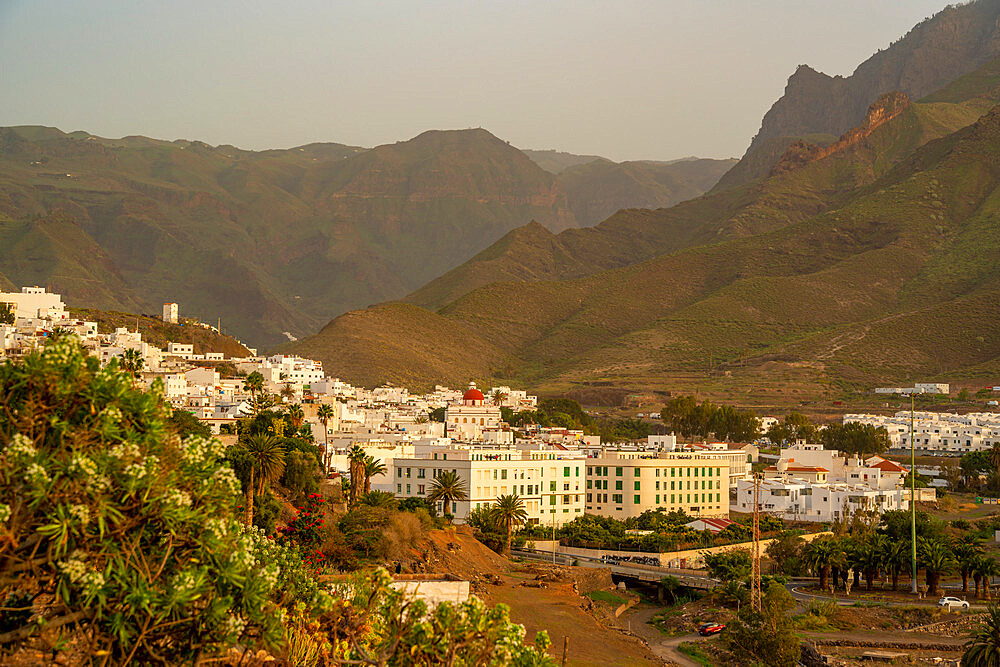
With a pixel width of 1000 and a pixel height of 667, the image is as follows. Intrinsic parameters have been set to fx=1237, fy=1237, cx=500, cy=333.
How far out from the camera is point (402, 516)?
5269 centimetres

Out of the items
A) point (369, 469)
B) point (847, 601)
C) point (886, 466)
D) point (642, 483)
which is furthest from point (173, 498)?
point (886, 466)

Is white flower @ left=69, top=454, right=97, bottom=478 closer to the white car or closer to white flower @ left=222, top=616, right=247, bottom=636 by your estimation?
white flower @ left=222, top=616, right=247, bottom=636

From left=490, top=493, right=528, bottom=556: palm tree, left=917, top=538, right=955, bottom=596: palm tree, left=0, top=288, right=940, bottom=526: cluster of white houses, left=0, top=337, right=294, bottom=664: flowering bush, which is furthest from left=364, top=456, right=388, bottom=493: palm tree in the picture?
left=0, top=337, right=294, bottom=664: flowering bush

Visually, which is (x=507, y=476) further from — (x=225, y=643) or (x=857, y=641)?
(x=225, y=643)

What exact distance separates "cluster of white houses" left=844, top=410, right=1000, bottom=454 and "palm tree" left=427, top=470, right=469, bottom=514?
7403 cm

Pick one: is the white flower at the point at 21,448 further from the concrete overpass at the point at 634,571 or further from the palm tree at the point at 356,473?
the concrete overpass at the point at 634,571

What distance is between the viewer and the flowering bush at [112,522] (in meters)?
14.9

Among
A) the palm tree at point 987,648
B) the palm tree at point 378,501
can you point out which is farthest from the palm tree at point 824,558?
the palm tree at point 378,501

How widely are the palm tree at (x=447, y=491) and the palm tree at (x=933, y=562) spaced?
25.4 metres

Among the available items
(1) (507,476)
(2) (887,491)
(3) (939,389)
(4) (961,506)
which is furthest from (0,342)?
(3) (939,389)

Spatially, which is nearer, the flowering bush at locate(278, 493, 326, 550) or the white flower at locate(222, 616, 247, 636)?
the white flower at locate(222, 616, 247, 636)

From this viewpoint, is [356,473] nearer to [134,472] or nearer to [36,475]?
[134,472]

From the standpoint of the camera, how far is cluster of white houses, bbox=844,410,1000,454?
134 m

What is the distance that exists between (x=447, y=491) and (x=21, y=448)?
5684 centimetres
